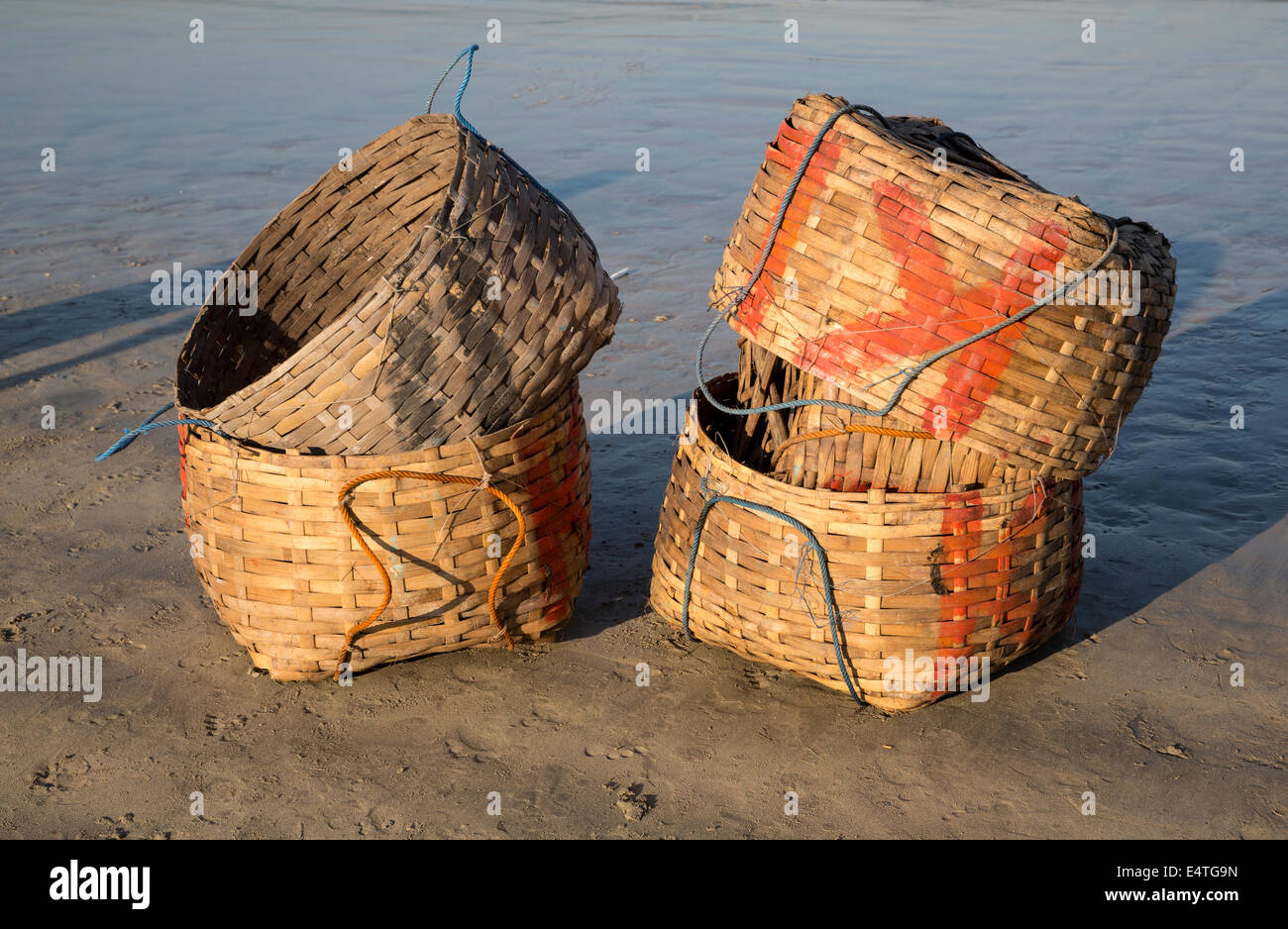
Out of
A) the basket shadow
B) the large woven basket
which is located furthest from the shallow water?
the large woven basket

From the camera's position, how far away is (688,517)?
348 centimetres

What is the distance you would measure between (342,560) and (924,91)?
36.6 feet

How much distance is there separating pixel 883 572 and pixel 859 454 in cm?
33

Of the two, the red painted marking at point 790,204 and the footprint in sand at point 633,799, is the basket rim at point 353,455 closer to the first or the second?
the red painted marking at point 790,204

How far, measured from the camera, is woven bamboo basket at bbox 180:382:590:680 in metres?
3.12

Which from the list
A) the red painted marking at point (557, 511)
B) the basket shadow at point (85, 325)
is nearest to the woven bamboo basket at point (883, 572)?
the red painted marking at point (557, 511)

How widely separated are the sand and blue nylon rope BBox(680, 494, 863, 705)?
176mm

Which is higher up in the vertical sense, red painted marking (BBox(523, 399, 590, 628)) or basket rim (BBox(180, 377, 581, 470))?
basket rim (BBox(180, 377, 581, 470))

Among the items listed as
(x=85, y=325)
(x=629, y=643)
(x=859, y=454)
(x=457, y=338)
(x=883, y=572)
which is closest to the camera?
(x=457, y=338)

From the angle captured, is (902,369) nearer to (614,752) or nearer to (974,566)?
(974,566)

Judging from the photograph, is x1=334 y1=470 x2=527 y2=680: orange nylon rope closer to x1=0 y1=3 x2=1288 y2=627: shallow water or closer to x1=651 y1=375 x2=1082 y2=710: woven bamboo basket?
x1=651 y1=375 x2=1082 y2=710: woven bamboo basket

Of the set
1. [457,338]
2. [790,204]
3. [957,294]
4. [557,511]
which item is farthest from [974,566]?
[457,338]

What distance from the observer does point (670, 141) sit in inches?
437

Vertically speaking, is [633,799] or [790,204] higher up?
[790,204]
